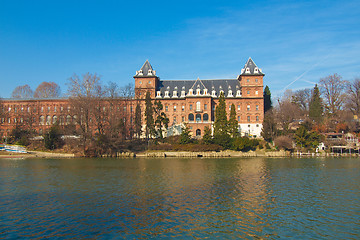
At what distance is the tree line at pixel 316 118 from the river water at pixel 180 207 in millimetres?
28247

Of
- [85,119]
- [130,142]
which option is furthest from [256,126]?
[85,119]

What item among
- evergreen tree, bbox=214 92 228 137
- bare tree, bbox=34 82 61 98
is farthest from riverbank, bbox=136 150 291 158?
bare tree, bbox=34 82 61 98

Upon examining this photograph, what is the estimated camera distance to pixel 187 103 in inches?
2469

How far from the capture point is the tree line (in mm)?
51406

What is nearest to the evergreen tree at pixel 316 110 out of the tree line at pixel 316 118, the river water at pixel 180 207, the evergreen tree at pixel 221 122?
the tree line at pixel 316 118

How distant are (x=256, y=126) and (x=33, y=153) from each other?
155ft

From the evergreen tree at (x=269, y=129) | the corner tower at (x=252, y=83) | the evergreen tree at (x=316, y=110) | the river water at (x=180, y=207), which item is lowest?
the river water at (x=180, y=207)

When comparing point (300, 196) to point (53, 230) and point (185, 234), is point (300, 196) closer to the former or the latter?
point (185, 234)

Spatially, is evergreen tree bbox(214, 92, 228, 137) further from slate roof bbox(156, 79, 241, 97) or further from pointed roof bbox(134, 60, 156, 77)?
pointed roof bbox(134, 60, 156, 77)

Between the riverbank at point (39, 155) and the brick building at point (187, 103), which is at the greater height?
the brick building at point (187, 103)

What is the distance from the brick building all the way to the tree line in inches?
213

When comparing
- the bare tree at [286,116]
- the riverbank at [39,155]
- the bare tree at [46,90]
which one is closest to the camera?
the riverbank at [39,155]

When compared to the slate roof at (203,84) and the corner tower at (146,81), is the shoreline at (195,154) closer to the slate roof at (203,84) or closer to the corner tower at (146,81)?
the corner tower at (146,81)

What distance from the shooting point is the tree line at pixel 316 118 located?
51406 millimetres
